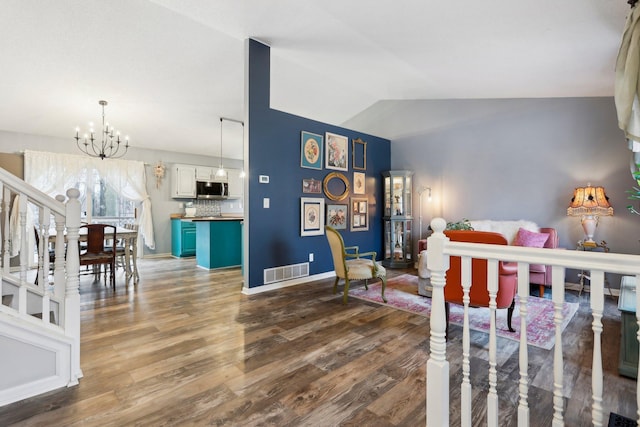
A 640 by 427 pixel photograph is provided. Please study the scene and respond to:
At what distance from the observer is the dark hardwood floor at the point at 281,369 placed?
65.9 inches

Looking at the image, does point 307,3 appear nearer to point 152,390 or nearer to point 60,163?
point 152,390

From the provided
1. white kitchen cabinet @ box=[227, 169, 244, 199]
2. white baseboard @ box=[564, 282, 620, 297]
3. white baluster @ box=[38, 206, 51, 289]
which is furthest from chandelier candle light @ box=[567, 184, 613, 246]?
white kitchen cabinet @ box=[227, 169, 244, 199]

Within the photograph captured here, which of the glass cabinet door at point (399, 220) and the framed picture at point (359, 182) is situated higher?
the framed picture at point (359, 182)

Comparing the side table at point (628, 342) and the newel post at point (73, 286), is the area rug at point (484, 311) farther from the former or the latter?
the newel post at point (73, 286)

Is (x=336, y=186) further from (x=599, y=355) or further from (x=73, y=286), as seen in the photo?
(x=599, y=355)

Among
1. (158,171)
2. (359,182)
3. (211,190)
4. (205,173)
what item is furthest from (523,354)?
(205,173)

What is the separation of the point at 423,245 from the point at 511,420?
114 inches

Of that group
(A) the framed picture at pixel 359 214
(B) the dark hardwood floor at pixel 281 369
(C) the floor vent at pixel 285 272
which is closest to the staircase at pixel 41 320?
(B) the dark hardwood floor at pixel 281 369

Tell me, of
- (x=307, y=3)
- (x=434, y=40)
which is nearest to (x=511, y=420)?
(x=434, y=40)

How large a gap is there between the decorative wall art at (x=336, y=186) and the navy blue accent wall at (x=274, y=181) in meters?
0.10

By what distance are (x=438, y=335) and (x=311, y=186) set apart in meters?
3.70

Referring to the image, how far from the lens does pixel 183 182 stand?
24.1ft

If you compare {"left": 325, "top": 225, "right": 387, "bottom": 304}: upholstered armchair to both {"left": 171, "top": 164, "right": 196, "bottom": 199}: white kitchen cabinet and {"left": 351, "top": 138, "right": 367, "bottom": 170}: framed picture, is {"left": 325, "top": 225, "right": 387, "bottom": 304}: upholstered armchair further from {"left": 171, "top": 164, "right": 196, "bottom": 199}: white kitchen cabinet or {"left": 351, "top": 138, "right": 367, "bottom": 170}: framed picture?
{"left": 171, "top": 164, "right": 196, "bottom": 199}: white kitchen cabinet

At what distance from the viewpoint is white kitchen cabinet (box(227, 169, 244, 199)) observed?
8152mm
